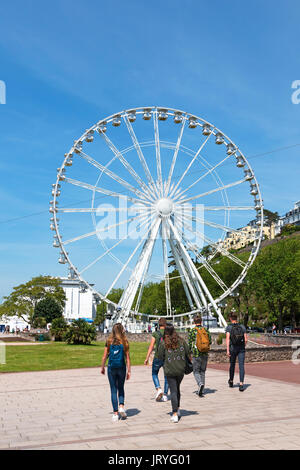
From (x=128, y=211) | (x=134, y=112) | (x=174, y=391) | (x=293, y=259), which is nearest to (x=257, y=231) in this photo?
(x=128, y=211)

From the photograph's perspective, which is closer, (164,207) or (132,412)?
(132,412)

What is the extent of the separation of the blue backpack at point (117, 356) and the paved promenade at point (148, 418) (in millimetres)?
921

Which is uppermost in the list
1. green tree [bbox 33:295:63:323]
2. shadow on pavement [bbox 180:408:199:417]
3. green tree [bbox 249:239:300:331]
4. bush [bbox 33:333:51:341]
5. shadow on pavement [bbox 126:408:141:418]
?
green tree [bbox 249:239:300:331]

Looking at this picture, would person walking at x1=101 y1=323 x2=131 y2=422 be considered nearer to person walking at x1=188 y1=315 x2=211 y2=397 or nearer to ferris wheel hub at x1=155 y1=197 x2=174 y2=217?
person walking at x1=188 y1=315 x2=211 y2=397

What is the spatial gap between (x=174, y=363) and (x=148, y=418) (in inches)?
42.6

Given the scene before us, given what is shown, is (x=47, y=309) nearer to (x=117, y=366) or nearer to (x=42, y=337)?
(x=42, y=337)

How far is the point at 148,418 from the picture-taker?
822 cm

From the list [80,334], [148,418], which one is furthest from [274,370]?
[80,334]

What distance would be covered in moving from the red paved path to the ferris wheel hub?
16.8 metres

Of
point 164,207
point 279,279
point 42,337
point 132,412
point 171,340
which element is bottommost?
point 42,337

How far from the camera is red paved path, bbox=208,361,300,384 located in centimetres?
1396

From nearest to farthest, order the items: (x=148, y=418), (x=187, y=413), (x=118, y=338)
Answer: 1. (x=148, y=418)
2. (x=118, y=338)
3. (x=187, y=413)

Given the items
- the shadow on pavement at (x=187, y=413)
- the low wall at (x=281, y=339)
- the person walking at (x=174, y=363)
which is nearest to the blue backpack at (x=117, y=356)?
the person walking at (x=174, y=363)

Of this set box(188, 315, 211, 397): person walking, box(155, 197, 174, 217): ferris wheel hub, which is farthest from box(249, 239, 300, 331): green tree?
box(188, 315, 211, 397): person walking
